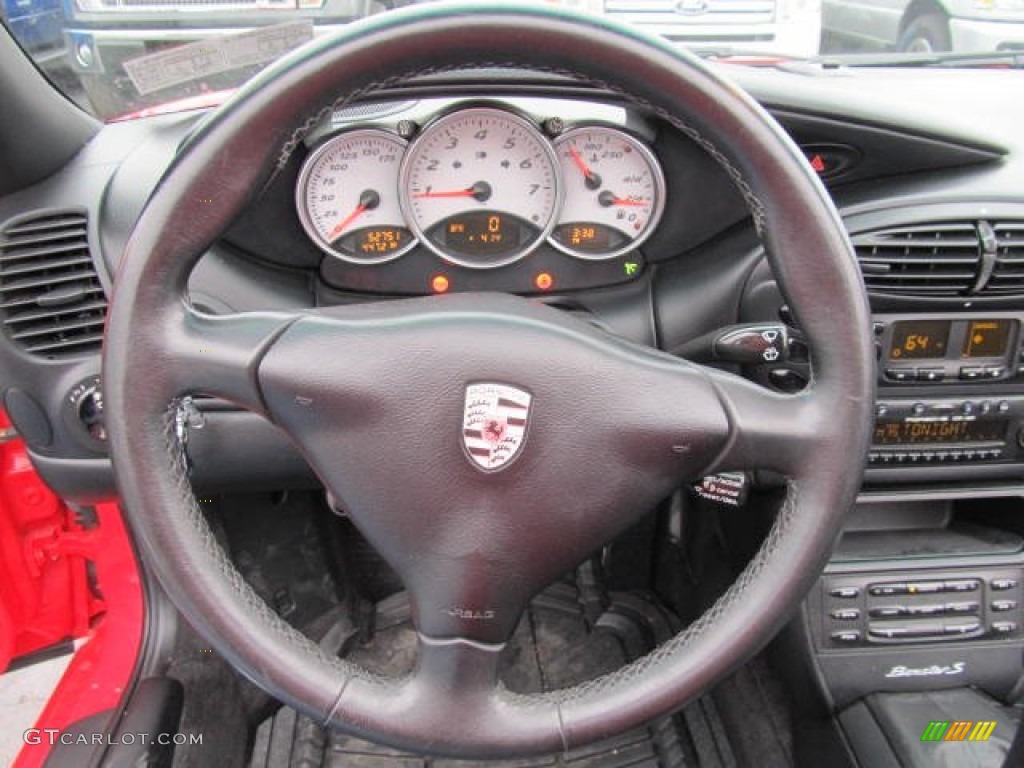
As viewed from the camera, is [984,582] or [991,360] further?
[984,582]

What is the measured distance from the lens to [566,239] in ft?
5.43

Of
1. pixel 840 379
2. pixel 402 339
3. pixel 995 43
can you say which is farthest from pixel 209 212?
pixel 995 43

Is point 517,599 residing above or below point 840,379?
below

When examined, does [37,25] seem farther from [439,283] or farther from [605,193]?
[605,193]

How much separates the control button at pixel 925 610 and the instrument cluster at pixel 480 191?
0.87 meters

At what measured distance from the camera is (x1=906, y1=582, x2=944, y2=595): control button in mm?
1758

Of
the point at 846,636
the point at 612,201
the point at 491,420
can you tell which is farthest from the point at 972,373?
the point at 491,420

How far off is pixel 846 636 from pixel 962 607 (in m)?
0.23

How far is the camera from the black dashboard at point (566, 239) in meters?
1.51

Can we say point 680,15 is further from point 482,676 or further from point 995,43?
point 482,676

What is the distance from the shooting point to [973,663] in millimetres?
1767

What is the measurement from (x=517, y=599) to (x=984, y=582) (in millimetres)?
1164

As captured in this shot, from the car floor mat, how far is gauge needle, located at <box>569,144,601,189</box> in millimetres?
797

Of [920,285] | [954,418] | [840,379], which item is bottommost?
[954,418]
